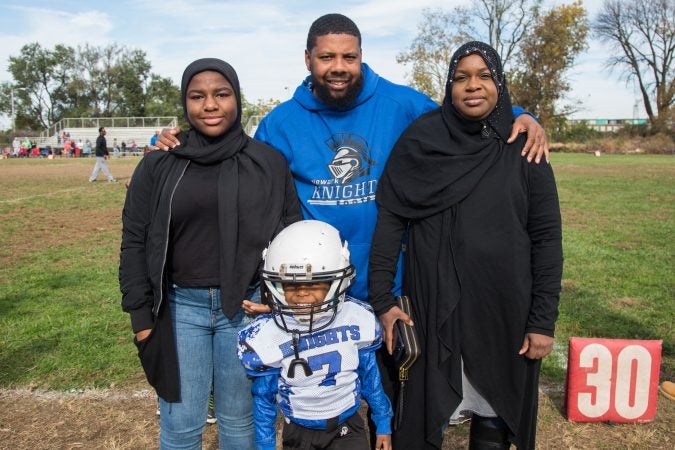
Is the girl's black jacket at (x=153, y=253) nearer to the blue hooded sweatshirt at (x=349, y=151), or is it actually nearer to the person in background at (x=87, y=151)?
the blue hooded sweatshirt at (x=349, y=151)

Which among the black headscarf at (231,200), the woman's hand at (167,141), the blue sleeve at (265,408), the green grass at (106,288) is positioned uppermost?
the woman's hand at (167,141)

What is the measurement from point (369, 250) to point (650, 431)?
2.18 metres

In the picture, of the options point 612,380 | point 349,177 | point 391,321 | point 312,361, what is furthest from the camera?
point 612,380

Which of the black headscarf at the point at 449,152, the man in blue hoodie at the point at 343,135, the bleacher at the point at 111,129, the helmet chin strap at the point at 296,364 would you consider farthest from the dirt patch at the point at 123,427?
the bleacher at the point at 111,129

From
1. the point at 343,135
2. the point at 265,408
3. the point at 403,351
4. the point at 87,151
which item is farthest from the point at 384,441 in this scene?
the point at 87,151

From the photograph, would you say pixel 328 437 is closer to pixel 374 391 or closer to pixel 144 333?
pixel 374 391

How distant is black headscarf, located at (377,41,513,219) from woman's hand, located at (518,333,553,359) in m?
0.65

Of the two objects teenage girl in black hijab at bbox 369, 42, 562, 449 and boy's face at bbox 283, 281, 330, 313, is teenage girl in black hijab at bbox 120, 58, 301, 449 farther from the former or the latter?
teenage girl in black hijab at bbox 369, 42, 562, 449

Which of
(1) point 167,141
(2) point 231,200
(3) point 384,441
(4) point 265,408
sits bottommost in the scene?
(3) point 384,441

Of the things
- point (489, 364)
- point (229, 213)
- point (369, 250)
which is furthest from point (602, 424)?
point (229, 213)

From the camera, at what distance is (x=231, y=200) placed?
249 centimetres

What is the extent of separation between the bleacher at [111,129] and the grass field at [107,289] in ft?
142

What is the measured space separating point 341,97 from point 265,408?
148 centimetres

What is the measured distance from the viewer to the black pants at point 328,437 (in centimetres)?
252
